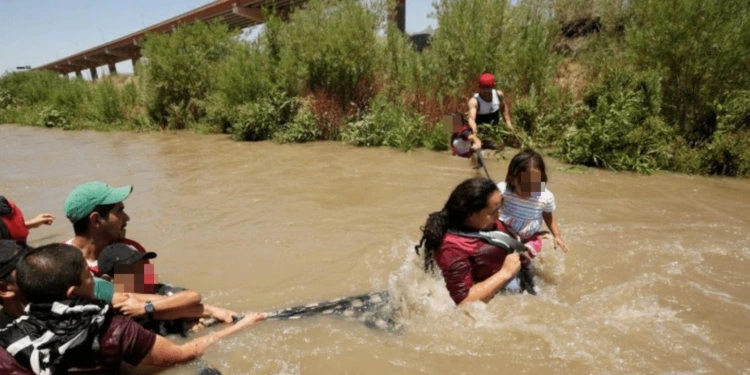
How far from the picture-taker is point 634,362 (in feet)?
8.89

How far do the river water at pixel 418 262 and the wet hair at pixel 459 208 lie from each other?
364 mm

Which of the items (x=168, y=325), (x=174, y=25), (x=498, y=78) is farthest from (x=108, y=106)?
(x=168, y=325)

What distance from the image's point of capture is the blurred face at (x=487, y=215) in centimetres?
275

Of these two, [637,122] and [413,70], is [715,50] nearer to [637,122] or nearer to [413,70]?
[637,122]

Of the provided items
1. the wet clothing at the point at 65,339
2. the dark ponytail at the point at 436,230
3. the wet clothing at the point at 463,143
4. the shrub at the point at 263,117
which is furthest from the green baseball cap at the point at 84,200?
the shrub at the point at 263,117

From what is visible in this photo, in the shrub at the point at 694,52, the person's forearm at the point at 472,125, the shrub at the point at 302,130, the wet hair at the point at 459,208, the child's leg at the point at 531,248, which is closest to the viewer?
the wet hair at the point at 459,208

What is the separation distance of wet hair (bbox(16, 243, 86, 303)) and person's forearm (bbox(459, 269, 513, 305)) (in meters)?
2.01

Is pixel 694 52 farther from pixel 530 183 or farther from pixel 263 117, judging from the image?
pixel 263 117

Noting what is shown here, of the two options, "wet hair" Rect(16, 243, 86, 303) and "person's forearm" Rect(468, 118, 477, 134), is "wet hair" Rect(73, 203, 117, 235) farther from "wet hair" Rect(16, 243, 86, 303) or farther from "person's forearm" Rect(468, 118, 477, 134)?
"person's forearm" Rect(468, 118, 477, 134)

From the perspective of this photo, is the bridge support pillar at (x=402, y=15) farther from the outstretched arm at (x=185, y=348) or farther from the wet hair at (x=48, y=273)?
the wet hair at (x=48, y=273)

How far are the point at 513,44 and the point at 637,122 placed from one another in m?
3.08

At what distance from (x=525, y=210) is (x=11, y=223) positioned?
376cm

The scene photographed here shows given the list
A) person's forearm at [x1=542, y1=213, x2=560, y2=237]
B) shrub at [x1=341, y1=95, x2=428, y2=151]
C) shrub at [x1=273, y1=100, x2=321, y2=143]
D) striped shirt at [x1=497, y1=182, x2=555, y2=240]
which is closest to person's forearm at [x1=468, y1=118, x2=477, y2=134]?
person's forearm at [x1=542, y1=213, x2=560, y2=237]

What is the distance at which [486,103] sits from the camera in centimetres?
682
